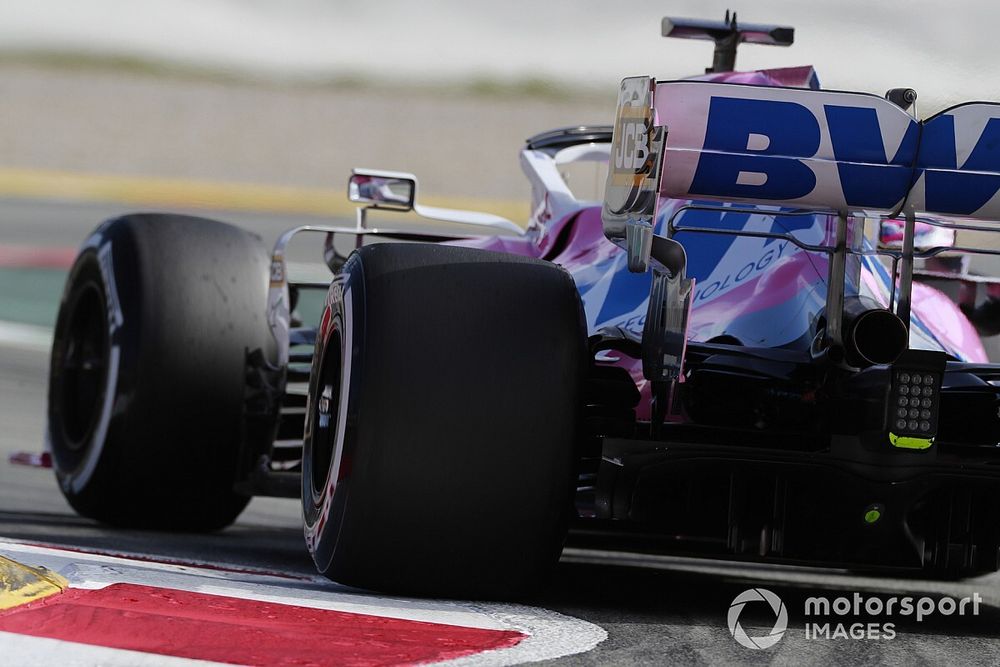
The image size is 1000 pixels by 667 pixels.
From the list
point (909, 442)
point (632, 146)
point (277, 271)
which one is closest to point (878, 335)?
point (909, 442)

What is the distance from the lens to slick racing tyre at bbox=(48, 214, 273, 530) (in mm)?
4691

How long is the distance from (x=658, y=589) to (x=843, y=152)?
1.41 meters

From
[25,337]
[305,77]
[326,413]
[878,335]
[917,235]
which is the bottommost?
[25,337]

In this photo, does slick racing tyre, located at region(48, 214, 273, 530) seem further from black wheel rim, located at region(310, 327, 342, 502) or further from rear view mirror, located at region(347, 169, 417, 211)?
black wheel rim, located at region(310, 327, 342, 502)

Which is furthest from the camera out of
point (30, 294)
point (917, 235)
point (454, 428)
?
point (30, 294)

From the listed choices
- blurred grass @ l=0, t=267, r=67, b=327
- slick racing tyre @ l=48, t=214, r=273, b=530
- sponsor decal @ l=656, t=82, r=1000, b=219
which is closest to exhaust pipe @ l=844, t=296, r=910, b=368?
sponsor decal @ l=656, t=82, r=1000, b=219

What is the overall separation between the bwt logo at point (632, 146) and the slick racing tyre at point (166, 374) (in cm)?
200

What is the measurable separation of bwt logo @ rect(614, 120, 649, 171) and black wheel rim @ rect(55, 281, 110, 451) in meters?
2.49

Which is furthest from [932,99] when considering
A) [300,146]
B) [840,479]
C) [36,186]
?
[300,146]

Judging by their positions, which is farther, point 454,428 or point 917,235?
point 917,235

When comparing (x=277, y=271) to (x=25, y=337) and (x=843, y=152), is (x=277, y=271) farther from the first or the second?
(x=25, y=337)

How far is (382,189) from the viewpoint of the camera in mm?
5359

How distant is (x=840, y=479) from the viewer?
3.33 meters

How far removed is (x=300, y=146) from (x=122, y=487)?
23.6 m
